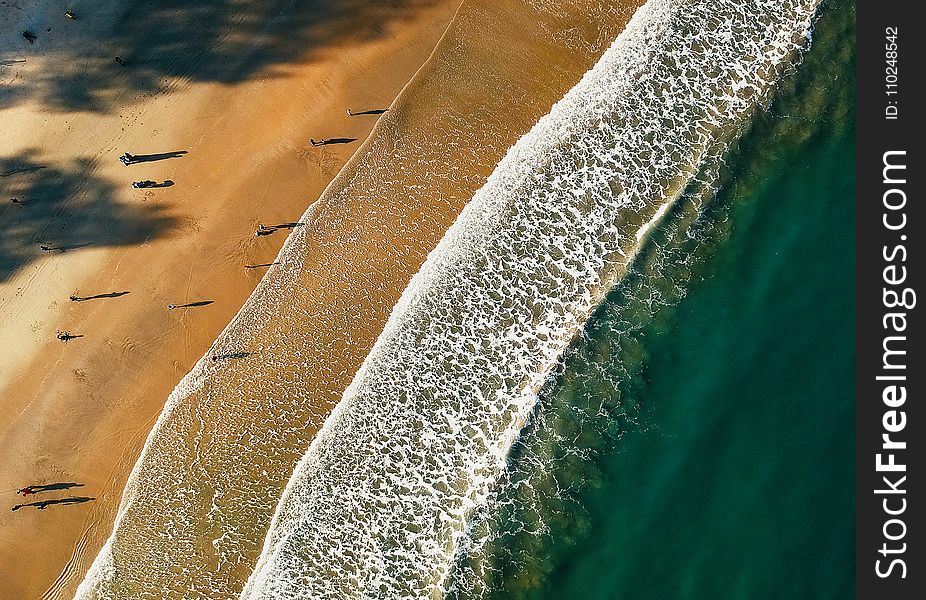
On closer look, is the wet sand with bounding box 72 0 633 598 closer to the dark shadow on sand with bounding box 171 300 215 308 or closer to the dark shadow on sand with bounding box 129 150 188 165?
the dark shadow on sand with bounding box 171 300 215 308

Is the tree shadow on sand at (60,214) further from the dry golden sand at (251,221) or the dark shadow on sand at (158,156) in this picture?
the dark shadow on sand at (158,156)

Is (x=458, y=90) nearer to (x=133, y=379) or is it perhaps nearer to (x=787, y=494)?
(x=133, y=379)

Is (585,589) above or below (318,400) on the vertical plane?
below

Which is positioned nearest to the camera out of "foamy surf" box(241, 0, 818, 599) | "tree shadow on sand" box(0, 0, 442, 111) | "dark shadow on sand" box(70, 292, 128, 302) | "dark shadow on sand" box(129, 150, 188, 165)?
"foamy surf" box(241, 0, 818, 599)

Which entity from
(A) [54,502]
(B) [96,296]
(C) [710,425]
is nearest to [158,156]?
(B) [96,296]

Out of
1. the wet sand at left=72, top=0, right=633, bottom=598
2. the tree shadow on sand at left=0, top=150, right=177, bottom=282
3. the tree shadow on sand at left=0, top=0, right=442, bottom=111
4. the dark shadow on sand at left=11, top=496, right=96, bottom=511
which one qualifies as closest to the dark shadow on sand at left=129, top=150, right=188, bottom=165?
the tree shadow on sand at left=0, top=150, right=177, bottom=282

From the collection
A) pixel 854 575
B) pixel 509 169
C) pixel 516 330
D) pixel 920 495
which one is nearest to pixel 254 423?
pixel 516 330

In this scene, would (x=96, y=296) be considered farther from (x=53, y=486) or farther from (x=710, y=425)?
(x=710, y=425)

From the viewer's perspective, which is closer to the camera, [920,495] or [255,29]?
[920,495]
